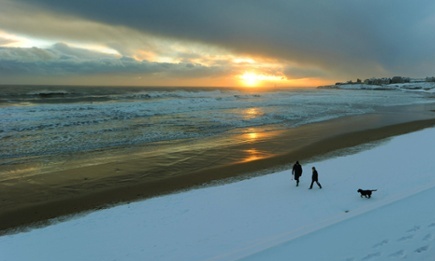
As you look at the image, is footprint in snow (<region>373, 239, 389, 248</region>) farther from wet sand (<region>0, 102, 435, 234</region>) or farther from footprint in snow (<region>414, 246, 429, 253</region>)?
wet sand (<region>0, 102, 435, 234</region>)

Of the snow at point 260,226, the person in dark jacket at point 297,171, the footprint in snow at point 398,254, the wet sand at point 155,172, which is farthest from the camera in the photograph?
the person in dark jacket at point 297,171

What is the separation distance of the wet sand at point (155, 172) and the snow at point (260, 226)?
3.60 feet

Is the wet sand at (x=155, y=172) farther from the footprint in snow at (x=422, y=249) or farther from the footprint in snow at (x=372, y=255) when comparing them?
the footprint in snow at (x=422, y=249)

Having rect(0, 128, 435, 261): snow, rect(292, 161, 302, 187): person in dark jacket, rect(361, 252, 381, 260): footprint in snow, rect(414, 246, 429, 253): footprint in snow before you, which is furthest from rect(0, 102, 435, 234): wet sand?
rect(414, 246, 429, 253): footprint in snow

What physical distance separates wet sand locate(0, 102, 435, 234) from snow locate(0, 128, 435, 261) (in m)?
1.10

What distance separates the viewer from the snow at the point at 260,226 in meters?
6.34

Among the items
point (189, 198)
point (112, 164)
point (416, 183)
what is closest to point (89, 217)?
point (189, 198)

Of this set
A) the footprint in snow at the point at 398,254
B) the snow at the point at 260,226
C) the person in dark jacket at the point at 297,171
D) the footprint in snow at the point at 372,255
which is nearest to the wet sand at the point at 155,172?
the snow at the point at 260,226

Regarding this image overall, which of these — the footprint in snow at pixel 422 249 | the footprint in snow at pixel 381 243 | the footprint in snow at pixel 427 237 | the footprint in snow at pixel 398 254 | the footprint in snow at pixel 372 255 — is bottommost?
the footprint in snow at pixel 372 255

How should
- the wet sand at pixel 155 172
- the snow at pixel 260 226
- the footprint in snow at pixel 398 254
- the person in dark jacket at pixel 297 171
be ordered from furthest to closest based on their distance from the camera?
the person in dark jacket at pixel 297 171, the wet sand at pixel 155 172, the snow at pixel 260 226, the footprint in snow at pixel 398 254

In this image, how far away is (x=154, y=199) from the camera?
10336mm

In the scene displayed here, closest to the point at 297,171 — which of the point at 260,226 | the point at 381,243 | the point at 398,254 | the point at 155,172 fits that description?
the point at 260,226

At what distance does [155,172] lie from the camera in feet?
44.6

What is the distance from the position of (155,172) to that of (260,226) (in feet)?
22.5
